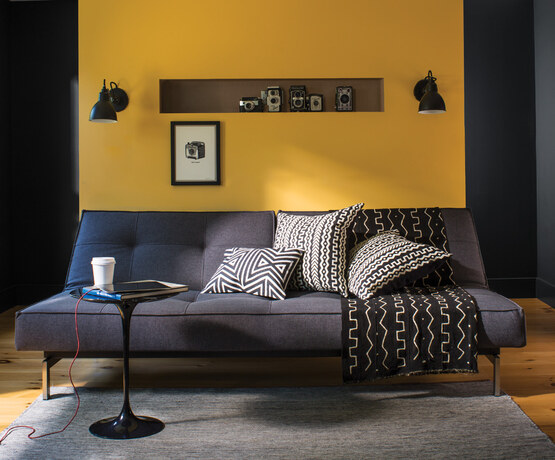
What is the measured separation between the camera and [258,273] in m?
2.46

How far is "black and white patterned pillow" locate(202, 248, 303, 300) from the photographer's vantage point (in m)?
2.42

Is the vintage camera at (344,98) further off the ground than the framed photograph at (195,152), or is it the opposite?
the vintage camera at (344,98)

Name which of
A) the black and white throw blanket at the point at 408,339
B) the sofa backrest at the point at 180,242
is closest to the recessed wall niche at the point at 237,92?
the sofa backrest at the point at 180,242

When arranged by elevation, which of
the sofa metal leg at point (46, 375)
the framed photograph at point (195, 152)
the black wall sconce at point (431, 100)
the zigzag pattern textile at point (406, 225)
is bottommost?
the sofa metal leg at point (46, 375)

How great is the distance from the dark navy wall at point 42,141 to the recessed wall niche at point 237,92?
53.6 inches

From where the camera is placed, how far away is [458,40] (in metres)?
3.26

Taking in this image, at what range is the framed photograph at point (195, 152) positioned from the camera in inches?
128

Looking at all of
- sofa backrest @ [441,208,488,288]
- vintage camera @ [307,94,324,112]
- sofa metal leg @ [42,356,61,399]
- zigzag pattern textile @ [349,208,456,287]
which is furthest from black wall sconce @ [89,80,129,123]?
sofa backrest @ [441,208,488,288]

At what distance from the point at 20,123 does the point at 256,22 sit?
2243 mm

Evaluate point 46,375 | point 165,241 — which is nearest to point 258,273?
point 165,241

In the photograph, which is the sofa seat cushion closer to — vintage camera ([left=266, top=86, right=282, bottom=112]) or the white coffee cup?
the white coffee cup

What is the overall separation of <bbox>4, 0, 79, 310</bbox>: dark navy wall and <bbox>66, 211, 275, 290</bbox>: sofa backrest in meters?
1.58

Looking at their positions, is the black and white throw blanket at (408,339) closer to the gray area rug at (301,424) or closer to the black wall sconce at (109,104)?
the gray area rug at (301,424)

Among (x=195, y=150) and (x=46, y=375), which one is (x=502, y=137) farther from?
(x=46, y=375)
